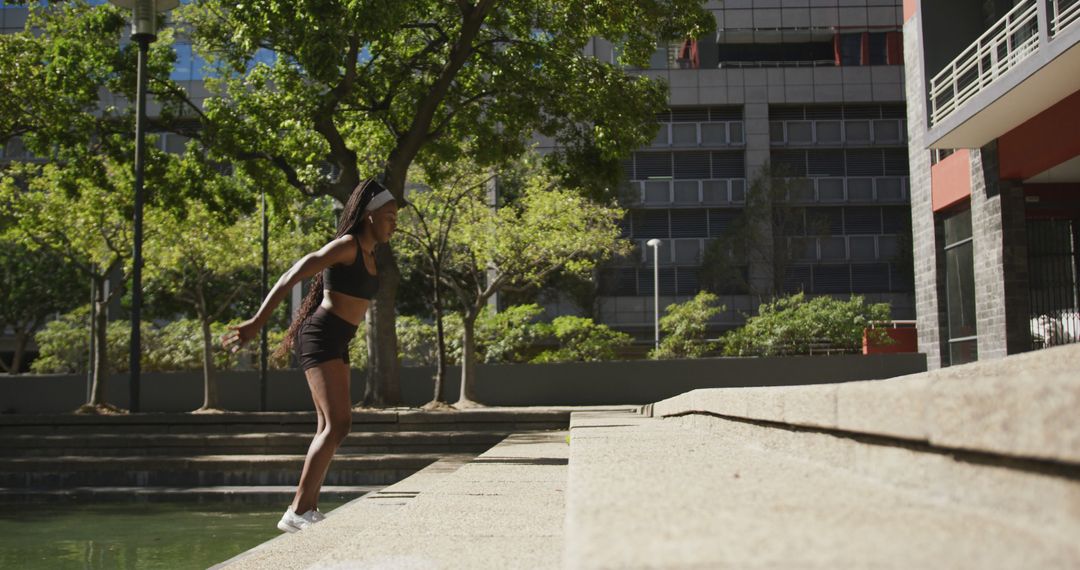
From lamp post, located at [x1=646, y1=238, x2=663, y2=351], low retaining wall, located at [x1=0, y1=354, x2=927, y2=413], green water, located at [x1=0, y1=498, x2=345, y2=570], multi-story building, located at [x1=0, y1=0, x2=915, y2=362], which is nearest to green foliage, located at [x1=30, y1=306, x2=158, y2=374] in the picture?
low retaining wall, located at [x1=0, y1=354, x2=927, y2=413]

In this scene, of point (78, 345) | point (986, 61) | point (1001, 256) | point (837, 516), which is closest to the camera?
point (837, 516)

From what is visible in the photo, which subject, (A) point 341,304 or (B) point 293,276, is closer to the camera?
(B) point 293,276

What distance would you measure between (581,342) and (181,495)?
20.4 meters

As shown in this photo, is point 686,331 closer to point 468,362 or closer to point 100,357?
point 468,362

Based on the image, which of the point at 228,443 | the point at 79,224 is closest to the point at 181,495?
the point at 228,443

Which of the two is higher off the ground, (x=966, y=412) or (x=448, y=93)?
(x=448, y=93)

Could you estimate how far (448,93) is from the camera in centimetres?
1809

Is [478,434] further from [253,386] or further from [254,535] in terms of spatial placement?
[253,386]

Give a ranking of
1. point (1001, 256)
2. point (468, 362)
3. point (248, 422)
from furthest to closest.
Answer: point (468, 362), point (1001, 256), point (248, 422)

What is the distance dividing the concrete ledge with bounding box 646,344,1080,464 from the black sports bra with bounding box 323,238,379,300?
2.59m

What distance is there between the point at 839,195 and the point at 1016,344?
2539 centimetres

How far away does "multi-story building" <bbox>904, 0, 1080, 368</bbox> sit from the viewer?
47.4ft

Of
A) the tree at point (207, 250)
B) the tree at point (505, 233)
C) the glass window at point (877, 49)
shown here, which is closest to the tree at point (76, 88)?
the tree at point (207, 250)

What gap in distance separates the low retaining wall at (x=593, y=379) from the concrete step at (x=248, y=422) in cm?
1318
